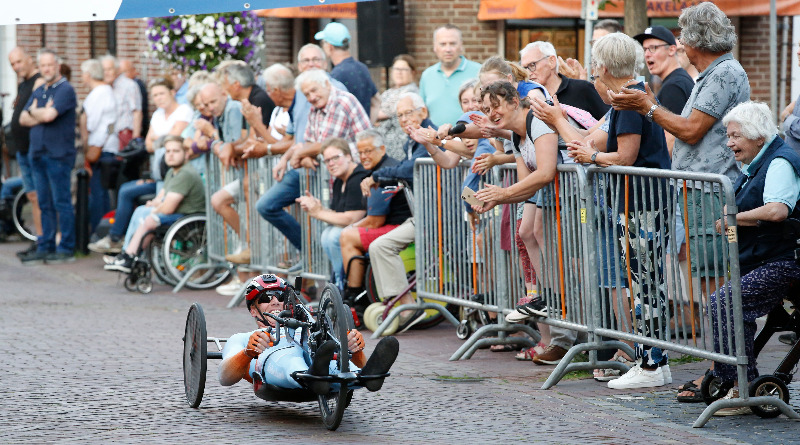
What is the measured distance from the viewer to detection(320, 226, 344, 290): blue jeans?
34.7 feet

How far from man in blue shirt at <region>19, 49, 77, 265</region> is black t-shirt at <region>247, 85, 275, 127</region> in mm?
3317

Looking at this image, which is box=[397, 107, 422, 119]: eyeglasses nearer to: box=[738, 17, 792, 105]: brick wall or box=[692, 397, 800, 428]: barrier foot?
box=[692, 397, 800, 428]: barrier foot

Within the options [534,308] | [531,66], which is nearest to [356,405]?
[534,308]

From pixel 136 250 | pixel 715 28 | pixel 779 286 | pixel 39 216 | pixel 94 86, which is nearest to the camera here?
pixel 779 286

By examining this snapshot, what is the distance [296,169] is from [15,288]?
11.9 ft

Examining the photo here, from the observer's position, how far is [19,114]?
15.8 m

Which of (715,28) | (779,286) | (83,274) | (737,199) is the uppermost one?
(715,28)

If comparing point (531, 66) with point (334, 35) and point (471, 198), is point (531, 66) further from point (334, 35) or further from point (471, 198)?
point (334, 35)

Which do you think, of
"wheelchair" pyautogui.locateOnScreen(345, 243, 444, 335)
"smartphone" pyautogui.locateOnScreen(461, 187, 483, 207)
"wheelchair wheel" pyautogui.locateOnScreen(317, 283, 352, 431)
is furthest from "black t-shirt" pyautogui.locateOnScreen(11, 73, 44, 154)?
"wheelchair wheel" pyautogui.locateOnScreen(317, 283, 352, 431)

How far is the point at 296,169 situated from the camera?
1145cm

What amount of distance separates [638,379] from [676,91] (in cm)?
230

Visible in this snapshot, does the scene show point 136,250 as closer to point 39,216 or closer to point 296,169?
point 296,169

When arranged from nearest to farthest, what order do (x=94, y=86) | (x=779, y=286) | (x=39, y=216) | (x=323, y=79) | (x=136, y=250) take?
(x=779, y=286)
(x=323, y=79)
(x=136, y=250)
(x=39, y=216)
(x=94, y=86)

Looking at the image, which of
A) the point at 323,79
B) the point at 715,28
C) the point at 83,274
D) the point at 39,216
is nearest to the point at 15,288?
the point at 83,274
